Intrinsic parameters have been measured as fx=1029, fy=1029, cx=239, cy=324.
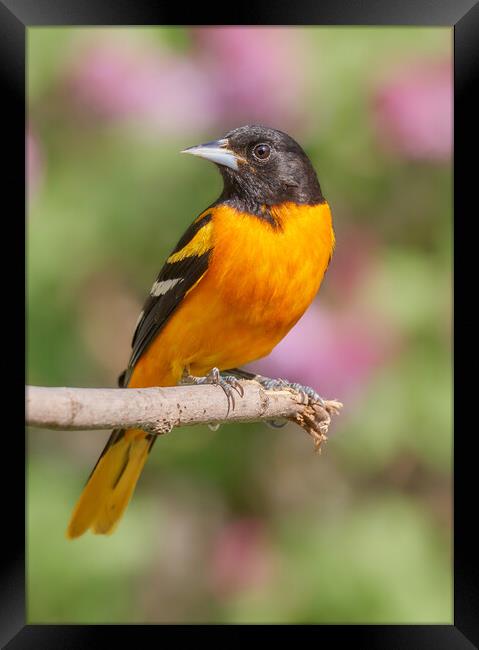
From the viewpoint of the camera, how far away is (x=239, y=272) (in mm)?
3695

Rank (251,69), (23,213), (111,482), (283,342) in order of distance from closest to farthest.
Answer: (23,213), (111,482), (283,342), (251,69)

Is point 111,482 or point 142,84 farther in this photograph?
point 142,84

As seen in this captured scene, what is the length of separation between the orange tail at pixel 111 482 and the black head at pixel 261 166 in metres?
1.08

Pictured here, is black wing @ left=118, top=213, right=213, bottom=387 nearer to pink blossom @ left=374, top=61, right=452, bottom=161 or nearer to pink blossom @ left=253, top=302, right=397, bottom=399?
pink blossom @ left=253, top=302, right=397, bottom=399

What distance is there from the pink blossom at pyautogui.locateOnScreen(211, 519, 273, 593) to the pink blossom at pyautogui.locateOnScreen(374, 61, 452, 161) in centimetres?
190

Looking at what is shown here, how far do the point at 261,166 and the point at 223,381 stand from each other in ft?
3.01

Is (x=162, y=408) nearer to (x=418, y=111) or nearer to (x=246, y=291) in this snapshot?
(x=246, y=291)

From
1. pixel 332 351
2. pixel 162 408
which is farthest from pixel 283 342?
pixel 162 408

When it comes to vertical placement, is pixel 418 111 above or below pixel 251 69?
below

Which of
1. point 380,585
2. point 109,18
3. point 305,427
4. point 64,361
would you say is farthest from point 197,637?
point 109,18

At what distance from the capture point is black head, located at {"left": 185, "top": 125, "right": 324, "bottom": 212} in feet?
12.9

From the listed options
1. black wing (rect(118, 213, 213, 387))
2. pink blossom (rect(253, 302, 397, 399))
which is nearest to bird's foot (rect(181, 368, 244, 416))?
black wing (rect(118, 213, 213, 387))

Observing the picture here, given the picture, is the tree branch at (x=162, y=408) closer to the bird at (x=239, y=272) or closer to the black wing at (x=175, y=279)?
the bird at (x=239, y=272)

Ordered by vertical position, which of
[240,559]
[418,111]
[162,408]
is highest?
[418,111]
